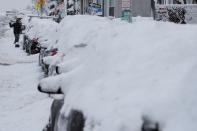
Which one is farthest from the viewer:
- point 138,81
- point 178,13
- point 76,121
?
point 178,13

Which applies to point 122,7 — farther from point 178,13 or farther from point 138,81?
point 138,81

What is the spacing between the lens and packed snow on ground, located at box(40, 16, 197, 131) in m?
3.24

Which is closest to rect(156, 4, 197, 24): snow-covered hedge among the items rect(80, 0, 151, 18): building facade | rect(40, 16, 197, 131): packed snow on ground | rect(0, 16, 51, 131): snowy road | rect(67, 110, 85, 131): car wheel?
rect(80, 0, 151, 18): building facade

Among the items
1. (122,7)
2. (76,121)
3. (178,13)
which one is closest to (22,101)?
(76,121)

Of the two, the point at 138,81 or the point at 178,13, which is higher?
the point at 178,13

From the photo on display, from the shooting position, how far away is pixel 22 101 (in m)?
11.4

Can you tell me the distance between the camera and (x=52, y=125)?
16.6 ft

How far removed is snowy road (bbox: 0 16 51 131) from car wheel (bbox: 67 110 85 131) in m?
4.35

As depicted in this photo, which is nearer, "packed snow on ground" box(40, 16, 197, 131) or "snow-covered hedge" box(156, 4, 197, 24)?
"packed snow on ground" box(40, 16, 197, 131)

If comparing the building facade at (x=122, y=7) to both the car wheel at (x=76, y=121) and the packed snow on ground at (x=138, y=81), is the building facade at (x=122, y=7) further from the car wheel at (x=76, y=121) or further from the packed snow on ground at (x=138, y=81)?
the car wheel at (x=76, y=121)

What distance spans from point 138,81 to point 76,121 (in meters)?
0.61

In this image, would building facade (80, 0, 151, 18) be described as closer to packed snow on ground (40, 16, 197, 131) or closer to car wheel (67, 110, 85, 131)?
packed snow on ground (40, 16, 197, 131)

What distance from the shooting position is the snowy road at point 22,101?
352 inches

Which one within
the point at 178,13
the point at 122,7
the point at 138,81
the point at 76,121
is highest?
the point at 122,7
